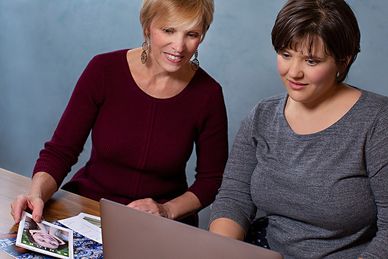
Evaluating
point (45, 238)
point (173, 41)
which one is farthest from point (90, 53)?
point (45, 238)

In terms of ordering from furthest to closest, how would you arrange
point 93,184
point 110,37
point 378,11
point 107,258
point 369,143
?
point 110,37, point 378,11, point 93,184, point 369,143, point 107,258

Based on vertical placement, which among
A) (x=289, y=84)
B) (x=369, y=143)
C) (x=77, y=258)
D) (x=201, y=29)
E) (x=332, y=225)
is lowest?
(x=77, y=258)

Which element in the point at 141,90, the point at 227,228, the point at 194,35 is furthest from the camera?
the point at 141,90

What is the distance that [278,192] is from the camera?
143 cm

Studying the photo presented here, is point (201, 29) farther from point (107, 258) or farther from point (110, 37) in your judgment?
point (110, 37)

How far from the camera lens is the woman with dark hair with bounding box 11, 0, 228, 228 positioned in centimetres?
180

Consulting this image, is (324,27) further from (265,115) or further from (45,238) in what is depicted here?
(45,238)

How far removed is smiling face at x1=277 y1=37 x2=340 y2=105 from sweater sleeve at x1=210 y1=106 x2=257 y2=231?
0.20 meters

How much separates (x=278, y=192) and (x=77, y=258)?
50 centimetres

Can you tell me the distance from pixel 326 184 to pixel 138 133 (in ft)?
2.20

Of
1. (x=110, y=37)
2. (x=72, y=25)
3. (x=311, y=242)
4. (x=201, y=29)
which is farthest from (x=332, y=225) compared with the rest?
(x=72, y=25)

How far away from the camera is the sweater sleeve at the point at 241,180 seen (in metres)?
1.53

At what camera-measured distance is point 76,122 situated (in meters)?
1.80

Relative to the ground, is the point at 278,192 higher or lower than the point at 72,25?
lower
